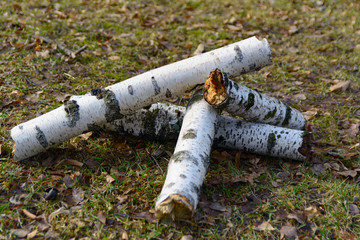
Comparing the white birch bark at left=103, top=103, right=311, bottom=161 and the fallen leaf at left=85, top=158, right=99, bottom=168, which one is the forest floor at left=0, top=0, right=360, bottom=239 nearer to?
the fallen leaf at left=85, top=158, right=99, bottom=168

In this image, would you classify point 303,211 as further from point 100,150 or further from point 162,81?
point 100,150

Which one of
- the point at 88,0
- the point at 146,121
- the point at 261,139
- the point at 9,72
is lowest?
the point at 261,139

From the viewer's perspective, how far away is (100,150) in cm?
363

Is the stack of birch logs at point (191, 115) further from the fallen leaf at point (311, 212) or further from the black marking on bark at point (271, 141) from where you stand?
the fallen leaf at point (311, 212)

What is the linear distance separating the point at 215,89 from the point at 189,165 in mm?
892

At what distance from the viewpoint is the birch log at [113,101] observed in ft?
10.9

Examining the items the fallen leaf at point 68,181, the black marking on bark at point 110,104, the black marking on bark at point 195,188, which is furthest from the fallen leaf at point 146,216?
the black marking on bark at point 110,104

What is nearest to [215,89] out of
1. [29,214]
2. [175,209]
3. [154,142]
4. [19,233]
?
[154,142]

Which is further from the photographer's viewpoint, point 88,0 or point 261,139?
point 88,0

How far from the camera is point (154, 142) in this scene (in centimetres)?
380

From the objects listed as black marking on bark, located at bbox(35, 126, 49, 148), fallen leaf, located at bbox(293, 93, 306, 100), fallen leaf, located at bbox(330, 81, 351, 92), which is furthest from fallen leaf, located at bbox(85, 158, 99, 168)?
fallen leaf, located at bbox(330, 81, 351, 92)

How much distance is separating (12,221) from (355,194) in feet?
10.3

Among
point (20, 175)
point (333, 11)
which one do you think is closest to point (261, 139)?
point (20, 175)

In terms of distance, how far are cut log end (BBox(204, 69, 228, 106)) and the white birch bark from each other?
451 mm
